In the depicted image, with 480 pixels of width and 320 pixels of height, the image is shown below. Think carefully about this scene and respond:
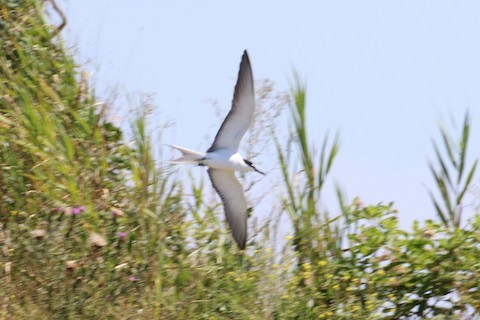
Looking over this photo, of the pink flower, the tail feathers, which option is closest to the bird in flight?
the tail feathers

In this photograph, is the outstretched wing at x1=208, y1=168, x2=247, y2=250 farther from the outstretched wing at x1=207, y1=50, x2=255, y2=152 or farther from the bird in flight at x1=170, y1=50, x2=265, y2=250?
the outstretched wing at x1=207, y1=50, x2=255, y2=152

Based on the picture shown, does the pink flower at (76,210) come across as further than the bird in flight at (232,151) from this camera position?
No

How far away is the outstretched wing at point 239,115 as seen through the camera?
8180 millimetres

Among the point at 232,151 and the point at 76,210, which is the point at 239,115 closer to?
the point at 232,151

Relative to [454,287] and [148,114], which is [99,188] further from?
[454,287]

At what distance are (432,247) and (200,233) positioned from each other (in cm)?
130

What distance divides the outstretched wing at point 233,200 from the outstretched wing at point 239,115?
0.18 meters

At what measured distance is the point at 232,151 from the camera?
8.24 meters

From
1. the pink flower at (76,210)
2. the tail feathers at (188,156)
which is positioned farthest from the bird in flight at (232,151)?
the pink flower at (76,210)

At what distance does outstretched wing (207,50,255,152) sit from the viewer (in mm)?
8180

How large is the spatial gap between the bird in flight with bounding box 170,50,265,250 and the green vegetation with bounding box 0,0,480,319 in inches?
9.6

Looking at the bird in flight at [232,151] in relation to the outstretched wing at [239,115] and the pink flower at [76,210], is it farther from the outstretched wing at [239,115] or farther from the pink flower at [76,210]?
the pink flower at [76,210]

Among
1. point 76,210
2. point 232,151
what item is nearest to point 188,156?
point 232,151

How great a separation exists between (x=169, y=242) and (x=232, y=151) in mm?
897
